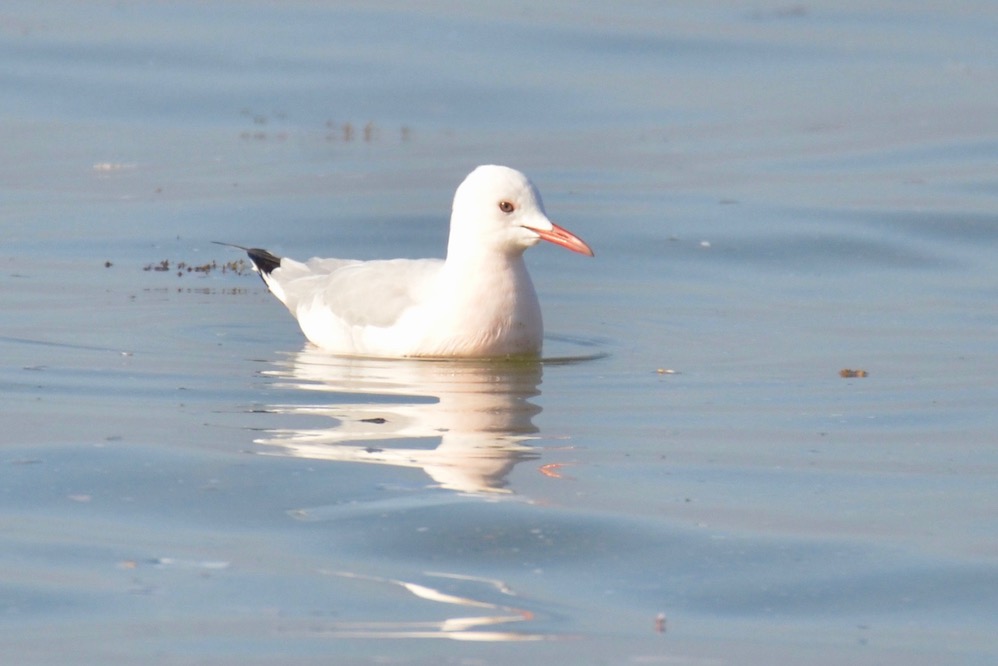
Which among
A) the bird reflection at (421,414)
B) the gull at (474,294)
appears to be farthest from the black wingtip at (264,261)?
the gull at (474,294)

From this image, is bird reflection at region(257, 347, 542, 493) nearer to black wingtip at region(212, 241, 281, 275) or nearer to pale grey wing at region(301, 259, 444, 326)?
pale grey wing at region(301, 259, 444, 326)

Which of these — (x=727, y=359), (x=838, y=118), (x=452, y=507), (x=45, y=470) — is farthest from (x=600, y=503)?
(x=838, y=118)

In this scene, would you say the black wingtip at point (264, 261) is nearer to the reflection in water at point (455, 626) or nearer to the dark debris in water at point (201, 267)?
the dark debris in water at point (201, 267)

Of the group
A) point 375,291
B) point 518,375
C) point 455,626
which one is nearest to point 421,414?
point 518,375

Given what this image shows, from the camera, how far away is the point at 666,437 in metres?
7.23

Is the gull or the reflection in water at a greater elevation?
the gull

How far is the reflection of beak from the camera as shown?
8.61m

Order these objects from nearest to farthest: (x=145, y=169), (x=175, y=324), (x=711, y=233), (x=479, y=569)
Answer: (x=479, y=569) < (x=175, y=324) < (x=711, y=233) < (x=145, y=169)

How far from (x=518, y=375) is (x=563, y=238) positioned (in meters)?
0.67

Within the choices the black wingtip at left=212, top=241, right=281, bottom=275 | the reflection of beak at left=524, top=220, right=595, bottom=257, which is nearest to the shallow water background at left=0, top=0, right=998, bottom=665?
the black wingtip at left=212, top=241, right=281, bottom=275

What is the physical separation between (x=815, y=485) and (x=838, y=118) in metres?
10.8

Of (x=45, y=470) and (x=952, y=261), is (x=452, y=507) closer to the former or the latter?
(x=45, y=470)

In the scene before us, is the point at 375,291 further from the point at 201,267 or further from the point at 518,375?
the point at 201,267

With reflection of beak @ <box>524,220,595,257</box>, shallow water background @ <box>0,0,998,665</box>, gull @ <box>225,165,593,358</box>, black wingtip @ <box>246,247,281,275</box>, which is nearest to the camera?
shallow water background @ <box>0,0,998,665</box>
